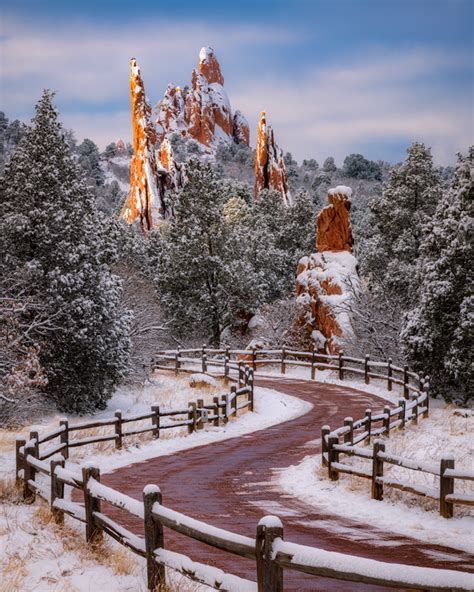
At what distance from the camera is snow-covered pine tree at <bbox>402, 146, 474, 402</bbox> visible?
22.1m

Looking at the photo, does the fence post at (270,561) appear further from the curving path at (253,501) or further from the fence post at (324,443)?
Answer: the fence post at (324,443)

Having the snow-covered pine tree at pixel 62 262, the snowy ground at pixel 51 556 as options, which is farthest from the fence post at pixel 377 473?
the snow-covered pine tree at pixel 62 262

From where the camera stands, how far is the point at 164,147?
99875mm

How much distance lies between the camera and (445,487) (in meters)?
9.00

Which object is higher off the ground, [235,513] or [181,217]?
[181,217]

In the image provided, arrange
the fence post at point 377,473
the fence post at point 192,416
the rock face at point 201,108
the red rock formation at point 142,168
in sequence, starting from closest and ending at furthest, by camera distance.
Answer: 1. the fence post at point 377,473
2. the fence post at point 192,416
3. the red rock formation at point 142,168
4. the rock face at point 201,108

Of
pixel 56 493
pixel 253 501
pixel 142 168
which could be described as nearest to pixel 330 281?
pixel 253 501

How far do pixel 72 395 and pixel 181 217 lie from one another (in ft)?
73.3

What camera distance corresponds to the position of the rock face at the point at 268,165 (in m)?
101

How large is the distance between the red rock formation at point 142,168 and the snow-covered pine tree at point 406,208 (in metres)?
53.2

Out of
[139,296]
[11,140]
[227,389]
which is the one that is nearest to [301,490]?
[227,389]

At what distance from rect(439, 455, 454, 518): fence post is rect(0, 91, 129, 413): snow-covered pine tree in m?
16.7

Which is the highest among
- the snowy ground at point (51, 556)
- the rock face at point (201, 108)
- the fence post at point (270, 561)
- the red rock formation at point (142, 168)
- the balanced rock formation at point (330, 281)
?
the rock face at point (201, 108)

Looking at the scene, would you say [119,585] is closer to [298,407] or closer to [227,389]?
[298,407]
